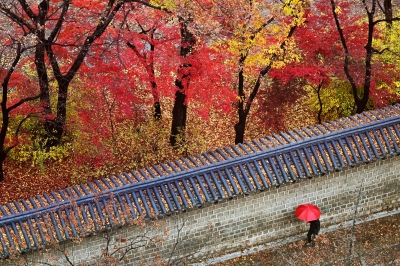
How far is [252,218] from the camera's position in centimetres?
2017

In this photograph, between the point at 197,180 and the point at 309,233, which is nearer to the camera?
the point at 197,180

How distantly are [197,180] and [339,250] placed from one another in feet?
18.3

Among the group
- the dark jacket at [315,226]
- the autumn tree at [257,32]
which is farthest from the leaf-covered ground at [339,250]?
the autumn tree at [257,32]

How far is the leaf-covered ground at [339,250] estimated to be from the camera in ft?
65.4

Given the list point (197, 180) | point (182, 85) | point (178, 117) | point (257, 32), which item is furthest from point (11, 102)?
point (257, 32)

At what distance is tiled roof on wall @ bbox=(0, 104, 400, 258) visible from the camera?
17797mm

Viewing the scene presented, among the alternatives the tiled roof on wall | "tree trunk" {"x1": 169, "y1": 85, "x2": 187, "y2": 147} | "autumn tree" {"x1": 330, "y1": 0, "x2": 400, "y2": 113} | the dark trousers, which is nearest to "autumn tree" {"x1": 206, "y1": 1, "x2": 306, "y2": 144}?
"autumn tree" {"x1": 330, "y1": 0, "x2": 400, "y2": 113}

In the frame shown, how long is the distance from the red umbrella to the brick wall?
399 millimetres

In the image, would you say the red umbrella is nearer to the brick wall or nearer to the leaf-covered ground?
the brick wall

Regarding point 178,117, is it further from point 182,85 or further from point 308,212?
point 308,212

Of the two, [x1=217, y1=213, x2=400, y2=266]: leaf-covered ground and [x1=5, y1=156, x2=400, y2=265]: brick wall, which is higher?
[x1=5, y1=156, x2=400, y2=265]: brick wall

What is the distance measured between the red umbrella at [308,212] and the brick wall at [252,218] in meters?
0.40

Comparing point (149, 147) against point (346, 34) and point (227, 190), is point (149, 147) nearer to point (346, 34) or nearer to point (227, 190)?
point (227, 190)

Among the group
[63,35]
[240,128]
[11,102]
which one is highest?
[63,35]
